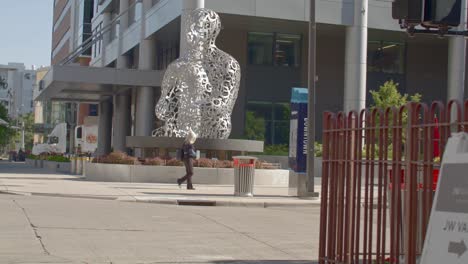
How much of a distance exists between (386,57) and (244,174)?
29.4 meters

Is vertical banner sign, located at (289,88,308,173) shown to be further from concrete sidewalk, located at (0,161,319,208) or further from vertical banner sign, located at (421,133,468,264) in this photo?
→ vertical banner sign, located at (421,133,468,264)

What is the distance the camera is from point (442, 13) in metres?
6.66

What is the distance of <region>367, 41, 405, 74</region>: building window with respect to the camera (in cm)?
4994

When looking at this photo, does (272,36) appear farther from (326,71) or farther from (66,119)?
(66,119)

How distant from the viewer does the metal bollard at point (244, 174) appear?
2311 centimetres

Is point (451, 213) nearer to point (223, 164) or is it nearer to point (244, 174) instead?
point (244, 174)

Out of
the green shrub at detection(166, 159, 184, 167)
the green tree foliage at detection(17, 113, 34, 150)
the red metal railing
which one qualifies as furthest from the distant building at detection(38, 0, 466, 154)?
the green tree foliage at detection(17, 113, 34, 150)

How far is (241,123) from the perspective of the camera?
47.7m

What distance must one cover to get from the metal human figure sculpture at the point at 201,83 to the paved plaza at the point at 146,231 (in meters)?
7.83

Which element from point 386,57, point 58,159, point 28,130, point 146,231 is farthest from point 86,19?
point 146,231

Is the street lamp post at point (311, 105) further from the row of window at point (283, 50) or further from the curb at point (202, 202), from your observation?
the row of window at point (283, 50)

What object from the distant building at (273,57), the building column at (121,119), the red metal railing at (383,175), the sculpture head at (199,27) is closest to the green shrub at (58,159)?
the distant building at (273,57)

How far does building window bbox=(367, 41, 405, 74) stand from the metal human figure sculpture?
Result: 70.1 ft

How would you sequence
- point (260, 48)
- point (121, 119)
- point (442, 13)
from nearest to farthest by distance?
point (442, 13), point (260, 48), point (121, 119)
